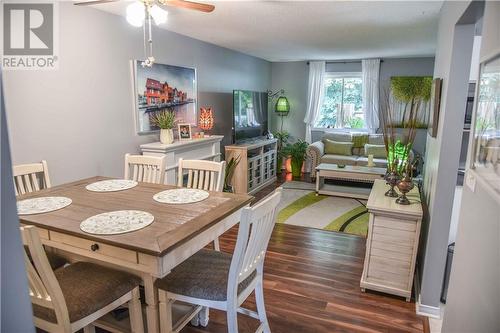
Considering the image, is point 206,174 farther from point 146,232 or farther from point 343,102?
point 343,102

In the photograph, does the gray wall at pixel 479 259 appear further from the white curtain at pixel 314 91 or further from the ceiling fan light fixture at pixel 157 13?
the white curtain at pixel 314 91

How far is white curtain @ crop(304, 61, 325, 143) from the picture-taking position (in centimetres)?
667

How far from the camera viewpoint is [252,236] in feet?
5.08

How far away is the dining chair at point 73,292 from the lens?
4.11ft

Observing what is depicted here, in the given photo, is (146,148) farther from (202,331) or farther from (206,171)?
(202,331)

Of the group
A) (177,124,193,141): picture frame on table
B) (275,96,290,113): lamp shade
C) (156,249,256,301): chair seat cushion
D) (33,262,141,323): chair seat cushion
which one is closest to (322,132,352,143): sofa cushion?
(275,96,290,113): lamp shade

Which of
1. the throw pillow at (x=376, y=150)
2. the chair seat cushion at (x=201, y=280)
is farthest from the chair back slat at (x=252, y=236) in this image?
the throw pillow at (x=376, y=150)

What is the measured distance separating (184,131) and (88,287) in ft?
8.63

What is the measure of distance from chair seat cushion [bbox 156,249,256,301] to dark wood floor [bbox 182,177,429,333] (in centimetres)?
57

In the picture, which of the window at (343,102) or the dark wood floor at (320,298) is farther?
the window at (343,102)

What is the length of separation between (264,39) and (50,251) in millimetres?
3556

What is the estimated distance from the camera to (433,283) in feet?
7.23

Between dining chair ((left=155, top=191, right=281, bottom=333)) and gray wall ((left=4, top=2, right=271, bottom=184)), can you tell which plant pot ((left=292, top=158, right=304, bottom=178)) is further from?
dining chair ((left=155, top=191, right=281, bottom=333))
